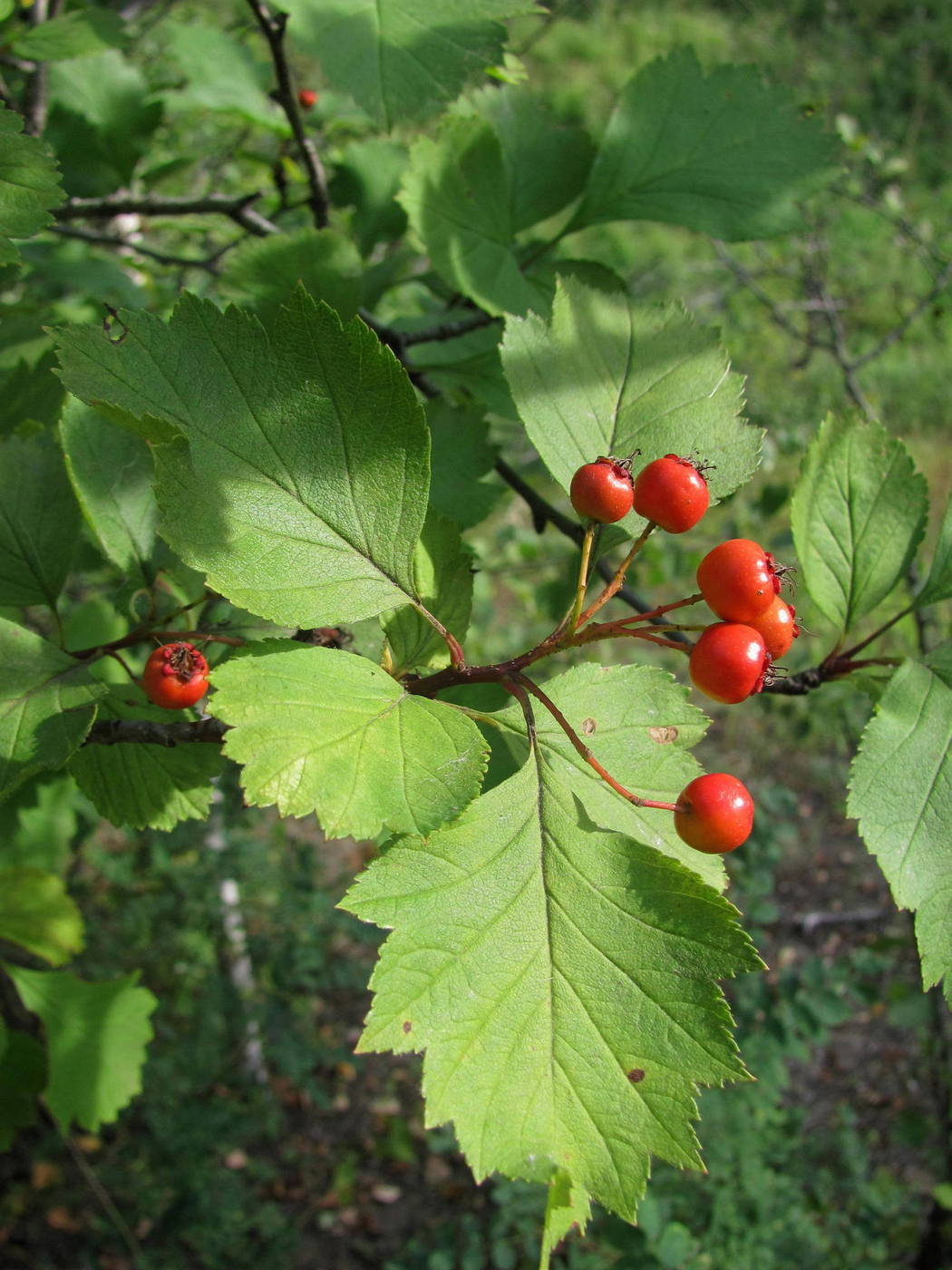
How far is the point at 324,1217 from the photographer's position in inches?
163

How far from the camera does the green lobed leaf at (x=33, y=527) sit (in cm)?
145

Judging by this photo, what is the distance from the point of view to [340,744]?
0.99 meters

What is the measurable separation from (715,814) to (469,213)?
119cm

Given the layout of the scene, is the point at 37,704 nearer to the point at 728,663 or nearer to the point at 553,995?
the point at 553,995

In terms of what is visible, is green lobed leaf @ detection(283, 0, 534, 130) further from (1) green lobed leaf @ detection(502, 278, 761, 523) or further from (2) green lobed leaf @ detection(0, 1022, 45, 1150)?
(2) green lobed leaf @ detection(0, 1022, 45, 1150)

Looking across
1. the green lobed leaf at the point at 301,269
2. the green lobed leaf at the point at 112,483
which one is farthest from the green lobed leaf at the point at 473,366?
the green lobed leaf at the point at 112,483

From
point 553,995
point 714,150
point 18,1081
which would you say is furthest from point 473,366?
point 18,1081

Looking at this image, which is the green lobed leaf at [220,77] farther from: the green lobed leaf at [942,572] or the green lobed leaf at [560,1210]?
the green lobed leaf at [560,1210]

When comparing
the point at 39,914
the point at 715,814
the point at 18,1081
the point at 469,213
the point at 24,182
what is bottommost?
the point at 18,1081

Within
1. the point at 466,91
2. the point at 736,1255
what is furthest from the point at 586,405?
the point at 736,1255

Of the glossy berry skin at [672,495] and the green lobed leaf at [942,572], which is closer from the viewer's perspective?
the glossy berry skin at [672,495]

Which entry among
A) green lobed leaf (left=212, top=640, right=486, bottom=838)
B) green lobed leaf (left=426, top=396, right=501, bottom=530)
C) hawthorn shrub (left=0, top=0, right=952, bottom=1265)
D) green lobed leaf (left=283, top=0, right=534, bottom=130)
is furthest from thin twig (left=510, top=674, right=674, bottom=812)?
green lobed leaf (left=283, top=0, right=534, bottom=130)

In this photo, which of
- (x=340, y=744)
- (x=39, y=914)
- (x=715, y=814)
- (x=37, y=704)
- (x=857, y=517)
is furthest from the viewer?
(x=39, y=914)

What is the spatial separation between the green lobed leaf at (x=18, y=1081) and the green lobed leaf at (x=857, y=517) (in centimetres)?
→ 218
